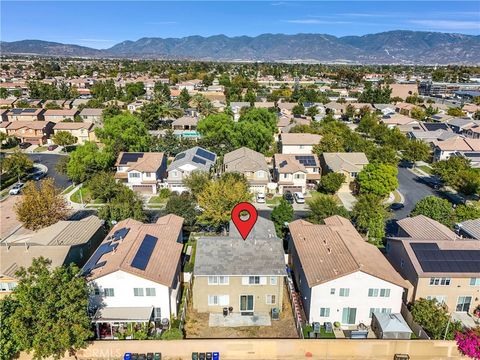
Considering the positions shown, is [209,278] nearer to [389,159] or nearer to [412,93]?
[389,159]

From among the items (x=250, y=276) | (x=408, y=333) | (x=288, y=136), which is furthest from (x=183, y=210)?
(x=288, y=136)

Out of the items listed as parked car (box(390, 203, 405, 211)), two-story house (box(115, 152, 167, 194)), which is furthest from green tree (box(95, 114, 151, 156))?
parked car (box(390, 203, 405, 211))

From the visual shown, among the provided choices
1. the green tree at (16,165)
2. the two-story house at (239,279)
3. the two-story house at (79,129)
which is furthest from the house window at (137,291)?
the two-story house at (79,129)

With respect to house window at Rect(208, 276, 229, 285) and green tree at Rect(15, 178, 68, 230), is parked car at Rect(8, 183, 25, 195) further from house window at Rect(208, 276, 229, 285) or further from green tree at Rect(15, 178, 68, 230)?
house window at Rect(208, 276, 229, 285)

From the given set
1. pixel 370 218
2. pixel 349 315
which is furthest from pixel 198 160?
pixel 349 315

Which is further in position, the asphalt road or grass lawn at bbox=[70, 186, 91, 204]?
the asphalt road

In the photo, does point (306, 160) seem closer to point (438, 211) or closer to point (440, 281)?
point (438, 211)

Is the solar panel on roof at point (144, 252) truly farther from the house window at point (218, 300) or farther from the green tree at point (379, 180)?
the green tree at point (379, 180)
